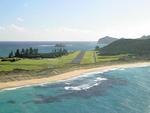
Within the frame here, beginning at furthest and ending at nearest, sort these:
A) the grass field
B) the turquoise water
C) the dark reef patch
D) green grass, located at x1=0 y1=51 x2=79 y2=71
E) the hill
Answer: the hill, the grass field, green grass, located at x1=0 y1=51 x2=79 y2=71, the dark reef patch, the turquoise water

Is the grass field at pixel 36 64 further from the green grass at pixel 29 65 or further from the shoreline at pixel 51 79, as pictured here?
the shoreline at pixel 51 79

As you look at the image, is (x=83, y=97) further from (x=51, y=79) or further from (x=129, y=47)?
(x=129, y=47)

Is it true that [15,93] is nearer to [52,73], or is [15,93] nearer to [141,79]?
[52,73]

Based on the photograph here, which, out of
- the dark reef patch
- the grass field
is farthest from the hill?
the dark reef patch

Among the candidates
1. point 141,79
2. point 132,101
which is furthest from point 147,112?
point 141,79

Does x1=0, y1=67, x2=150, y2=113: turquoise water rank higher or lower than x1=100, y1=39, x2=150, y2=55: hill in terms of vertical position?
lower

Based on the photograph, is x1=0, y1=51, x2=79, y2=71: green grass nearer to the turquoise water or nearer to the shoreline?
the shoreline

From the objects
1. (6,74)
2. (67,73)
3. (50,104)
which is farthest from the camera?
(67,73)

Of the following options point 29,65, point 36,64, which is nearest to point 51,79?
point 29,65
